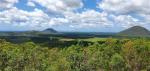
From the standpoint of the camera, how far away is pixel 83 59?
98.6m

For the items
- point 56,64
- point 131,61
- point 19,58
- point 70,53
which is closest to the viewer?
point 56,64

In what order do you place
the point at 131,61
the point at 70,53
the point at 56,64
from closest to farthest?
1. the point at 56,64
2. the point at 70,53
3. the point at 131,61

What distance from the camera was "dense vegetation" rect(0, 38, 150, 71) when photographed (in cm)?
8925

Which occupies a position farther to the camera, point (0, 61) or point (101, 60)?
point (101, 60)

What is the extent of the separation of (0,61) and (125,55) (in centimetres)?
4566

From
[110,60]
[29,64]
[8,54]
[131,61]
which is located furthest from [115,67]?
[8,54]

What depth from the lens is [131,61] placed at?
104 meters

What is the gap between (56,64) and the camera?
84.8 meters

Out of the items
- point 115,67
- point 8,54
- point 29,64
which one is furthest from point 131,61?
point 8,54

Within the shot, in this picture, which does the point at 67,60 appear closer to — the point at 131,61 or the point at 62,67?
the point at 62,67

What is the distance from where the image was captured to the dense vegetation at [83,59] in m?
89.2

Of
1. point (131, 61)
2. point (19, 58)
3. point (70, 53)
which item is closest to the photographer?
point (19, 58)

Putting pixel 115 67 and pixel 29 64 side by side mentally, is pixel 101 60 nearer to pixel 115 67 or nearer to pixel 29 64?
pixel 115 67

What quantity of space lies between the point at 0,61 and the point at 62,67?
66.7 ft
